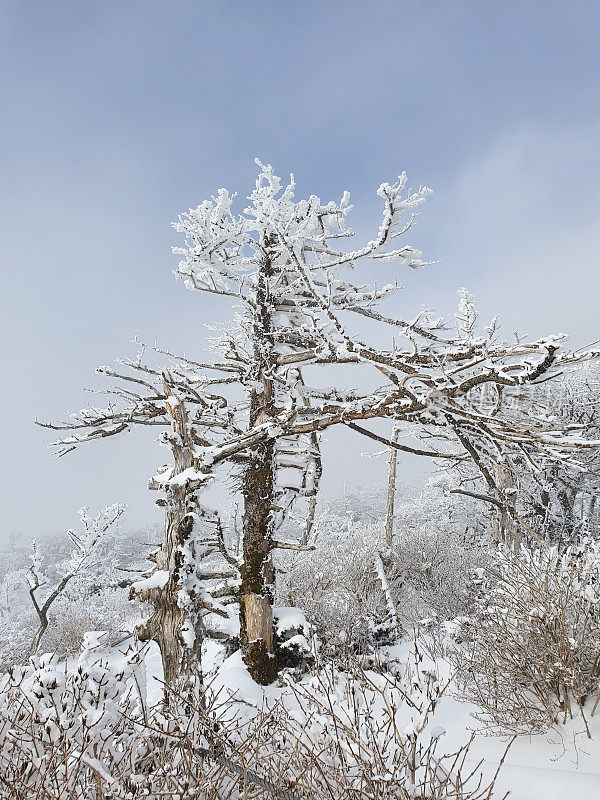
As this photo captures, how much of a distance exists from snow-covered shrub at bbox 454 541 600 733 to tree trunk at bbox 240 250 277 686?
2.85 meters

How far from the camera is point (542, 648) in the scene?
4.98 meters

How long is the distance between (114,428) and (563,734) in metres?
6.96

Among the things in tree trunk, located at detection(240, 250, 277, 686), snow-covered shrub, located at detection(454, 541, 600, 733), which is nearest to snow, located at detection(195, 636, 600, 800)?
snow-covered shrub, located at detection(454, 541, 600, 733)

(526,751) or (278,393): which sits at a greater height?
(278,393)

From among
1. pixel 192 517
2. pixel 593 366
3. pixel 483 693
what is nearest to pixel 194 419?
pixel 192 517

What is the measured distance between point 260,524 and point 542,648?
3899 mm

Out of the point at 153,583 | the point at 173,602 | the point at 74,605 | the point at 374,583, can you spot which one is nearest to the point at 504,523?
the point at 374,583

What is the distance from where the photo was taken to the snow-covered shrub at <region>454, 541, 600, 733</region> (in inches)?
192

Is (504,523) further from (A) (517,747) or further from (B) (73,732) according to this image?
(B) (73,732)

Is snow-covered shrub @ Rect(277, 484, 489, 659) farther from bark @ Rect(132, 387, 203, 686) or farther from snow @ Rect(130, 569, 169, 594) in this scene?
snow @ Rect(130, 569, 169, 594)

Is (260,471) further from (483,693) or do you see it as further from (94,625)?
(94,625)

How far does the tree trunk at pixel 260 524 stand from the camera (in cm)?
688

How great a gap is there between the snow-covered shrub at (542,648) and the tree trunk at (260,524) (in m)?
2.85

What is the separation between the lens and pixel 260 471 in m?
7.21
